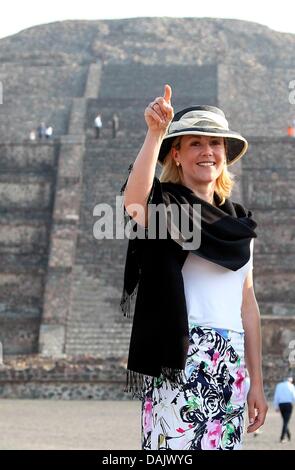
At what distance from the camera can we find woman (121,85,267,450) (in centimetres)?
474

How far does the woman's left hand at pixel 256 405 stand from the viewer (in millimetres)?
5047

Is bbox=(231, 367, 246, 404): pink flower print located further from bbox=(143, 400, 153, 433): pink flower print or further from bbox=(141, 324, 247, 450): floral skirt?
bbox=(143, 400, 153, 433): pink flower print

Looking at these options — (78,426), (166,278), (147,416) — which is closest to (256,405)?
(147,416)

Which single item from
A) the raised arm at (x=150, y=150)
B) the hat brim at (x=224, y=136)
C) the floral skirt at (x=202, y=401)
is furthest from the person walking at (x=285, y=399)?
the raised arm at (x=150, y=150)

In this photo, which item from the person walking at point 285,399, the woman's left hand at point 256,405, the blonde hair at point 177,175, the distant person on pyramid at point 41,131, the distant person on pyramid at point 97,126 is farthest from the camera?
the distant person on pyramid at point 41,131

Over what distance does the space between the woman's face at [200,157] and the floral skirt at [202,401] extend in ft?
2.41

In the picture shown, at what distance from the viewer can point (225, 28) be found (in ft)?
164

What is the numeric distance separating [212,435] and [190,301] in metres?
0.59

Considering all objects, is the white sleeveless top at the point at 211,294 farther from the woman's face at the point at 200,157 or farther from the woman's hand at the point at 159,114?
the woman's hand at the point at 159,114

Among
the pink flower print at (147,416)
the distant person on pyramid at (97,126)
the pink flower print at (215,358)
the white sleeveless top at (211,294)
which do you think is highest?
the distant person on pyramid at (97,126)

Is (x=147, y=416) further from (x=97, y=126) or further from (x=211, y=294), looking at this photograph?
(x=97, y=126)

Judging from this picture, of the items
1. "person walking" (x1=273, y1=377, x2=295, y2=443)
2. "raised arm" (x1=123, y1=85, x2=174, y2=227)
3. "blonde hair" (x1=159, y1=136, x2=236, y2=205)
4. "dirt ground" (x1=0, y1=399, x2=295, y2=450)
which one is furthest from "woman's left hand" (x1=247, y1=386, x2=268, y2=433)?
"person walking" (x1=273, y1=377, x2=295, y2=443)

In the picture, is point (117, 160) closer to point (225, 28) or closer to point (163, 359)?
point (225, 28)
